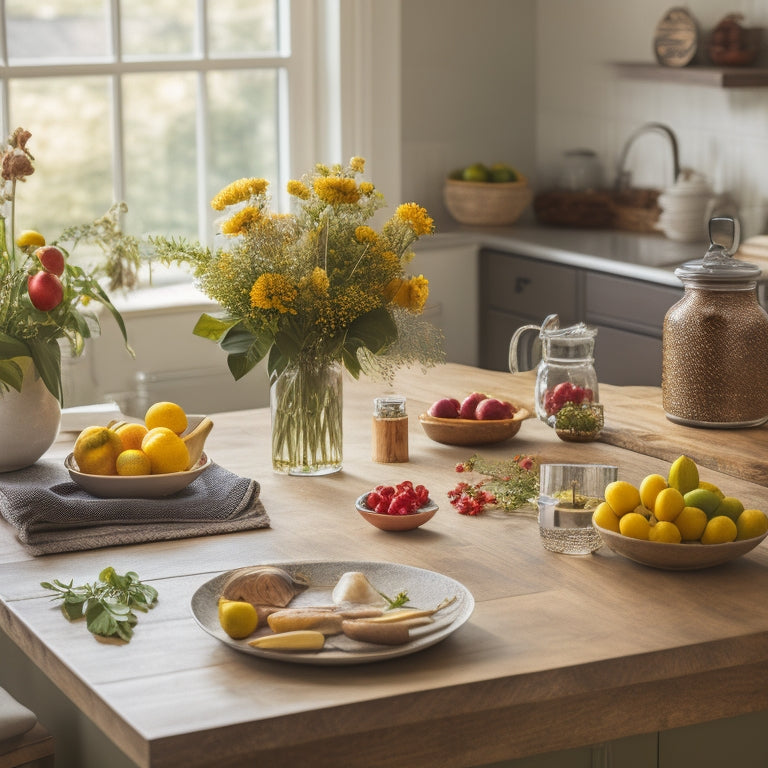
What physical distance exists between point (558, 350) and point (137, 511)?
2.65ft

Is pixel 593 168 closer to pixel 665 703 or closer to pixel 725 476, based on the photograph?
pixel 725 476

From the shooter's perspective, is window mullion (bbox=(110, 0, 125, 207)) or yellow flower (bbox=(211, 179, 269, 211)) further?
window mullion (bbox=(110, 0, 125, 207))

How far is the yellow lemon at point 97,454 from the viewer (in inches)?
75.8

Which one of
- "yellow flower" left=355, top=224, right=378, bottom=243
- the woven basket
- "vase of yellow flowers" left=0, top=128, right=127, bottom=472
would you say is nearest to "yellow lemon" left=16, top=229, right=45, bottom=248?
"vase of yellow flowers" left=0, top=128, right=127, bottom=472

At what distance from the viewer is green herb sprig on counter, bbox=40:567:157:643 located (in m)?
1.45

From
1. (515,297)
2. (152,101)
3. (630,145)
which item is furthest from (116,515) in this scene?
(630,145)

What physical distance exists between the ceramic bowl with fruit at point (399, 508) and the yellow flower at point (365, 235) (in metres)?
0.39

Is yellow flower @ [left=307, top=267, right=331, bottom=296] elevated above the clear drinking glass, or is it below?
above

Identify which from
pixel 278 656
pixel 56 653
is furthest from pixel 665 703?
pixel 56 653

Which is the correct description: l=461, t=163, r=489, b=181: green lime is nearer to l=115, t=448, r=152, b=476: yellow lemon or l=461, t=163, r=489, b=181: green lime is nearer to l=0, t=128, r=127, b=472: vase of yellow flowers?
l=0, t=128, r=127, b=472: vase of yellow flowers

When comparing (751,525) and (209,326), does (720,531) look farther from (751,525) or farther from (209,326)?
(209,326)

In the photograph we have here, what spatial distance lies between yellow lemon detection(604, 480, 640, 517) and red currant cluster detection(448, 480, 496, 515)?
0.29 meters

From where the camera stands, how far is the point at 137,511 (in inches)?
72.4

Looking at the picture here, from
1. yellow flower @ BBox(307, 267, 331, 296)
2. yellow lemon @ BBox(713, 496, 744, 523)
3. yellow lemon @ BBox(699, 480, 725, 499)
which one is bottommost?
yellow lemon @ BBox(713, 496, 744, 523)
